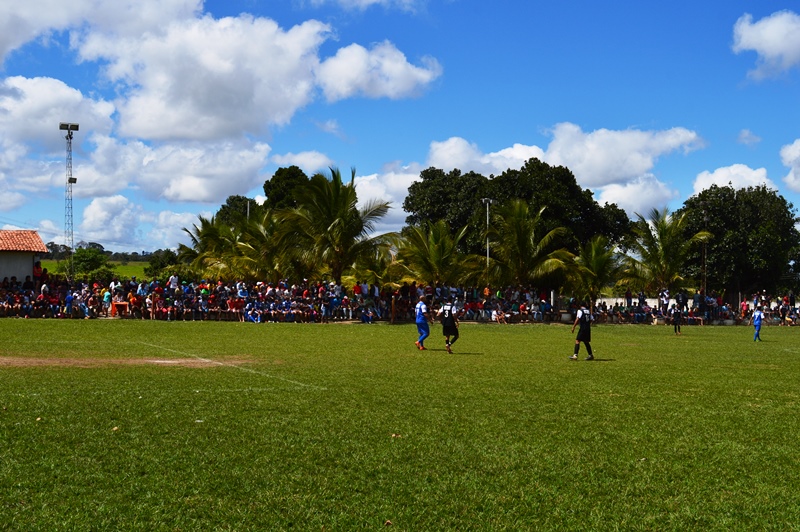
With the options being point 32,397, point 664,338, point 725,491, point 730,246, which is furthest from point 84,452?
point 730,246

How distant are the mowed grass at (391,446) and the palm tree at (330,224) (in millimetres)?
18599

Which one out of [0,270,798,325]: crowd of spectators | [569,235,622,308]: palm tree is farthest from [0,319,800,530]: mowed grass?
[569,235,622,308]: palm tree

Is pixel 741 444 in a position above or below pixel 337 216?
A: below

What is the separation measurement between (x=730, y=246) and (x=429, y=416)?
155ft

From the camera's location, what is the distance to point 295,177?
5872cm

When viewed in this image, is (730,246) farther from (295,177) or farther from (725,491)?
(725,491)

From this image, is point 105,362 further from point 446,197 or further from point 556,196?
point 446,197

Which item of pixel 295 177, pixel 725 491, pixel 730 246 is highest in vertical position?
pixel 295 177

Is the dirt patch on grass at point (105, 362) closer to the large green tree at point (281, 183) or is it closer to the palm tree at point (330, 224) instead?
the palm tree at point (330, 224)

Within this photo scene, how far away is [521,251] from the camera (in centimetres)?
3769

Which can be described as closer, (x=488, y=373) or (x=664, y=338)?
(x=488, y=373)

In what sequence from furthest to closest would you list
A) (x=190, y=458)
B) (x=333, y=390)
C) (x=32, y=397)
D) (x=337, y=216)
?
(x=337, y=216) → (x=333, y=390) → (x=32, y=397) → (x=190, y=458)

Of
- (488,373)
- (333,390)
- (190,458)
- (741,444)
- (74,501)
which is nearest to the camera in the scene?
(74,501)

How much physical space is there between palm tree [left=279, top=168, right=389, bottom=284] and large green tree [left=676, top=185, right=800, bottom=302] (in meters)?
25.7
